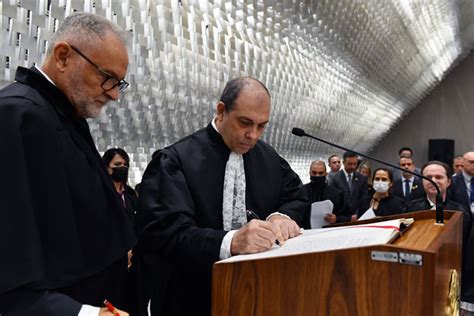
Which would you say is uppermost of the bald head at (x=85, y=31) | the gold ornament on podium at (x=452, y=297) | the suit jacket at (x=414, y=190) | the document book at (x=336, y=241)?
the bald head at (x=85, y=31)

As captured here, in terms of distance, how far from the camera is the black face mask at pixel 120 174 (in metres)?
2.51

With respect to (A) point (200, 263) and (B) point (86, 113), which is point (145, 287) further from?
(B) point (86, 113)

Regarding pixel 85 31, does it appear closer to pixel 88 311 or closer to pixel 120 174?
pixel 88 311

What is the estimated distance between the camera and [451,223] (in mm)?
1229

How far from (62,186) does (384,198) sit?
9.97 ft

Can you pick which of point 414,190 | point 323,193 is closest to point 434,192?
point 323,193

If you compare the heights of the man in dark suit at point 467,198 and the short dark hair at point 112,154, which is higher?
the short dark hair at point 112,154

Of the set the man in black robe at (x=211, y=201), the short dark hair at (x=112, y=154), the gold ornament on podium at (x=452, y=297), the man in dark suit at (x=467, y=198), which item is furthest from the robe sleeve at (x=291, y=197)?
the man in dark suit at (x=467, y=198)

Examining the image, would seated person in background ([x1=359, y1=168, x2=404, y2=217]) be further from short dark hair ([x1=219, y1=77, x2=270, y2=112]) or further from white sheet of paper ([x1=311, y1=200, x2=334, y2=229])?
short dark hair ([x1=219, y1=77, x2=270, y2=112])

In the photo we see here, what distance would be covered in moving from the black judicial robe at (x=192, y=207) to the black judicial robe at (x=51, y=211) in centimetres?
17

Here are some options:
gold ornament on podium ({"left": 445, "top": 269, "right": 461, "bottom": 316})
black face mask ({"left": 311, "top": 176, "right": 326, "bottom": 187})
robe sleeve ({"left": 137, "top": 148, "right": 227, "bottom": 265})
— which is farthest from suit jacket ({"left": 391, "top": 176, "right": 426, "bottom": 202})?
robe sleeve ({"left": 137, "top": 148, "right": 227, "bottom": 265})

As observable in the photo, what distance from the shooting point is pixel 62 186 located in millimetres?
933

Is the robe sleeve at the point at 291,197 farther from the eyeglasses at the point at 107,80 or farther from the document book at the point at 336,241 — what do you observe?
the eyeglasses at the point at 107,80

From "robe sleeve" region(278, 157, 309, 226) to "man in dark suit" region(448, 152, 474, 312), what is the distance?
1.44 metres
